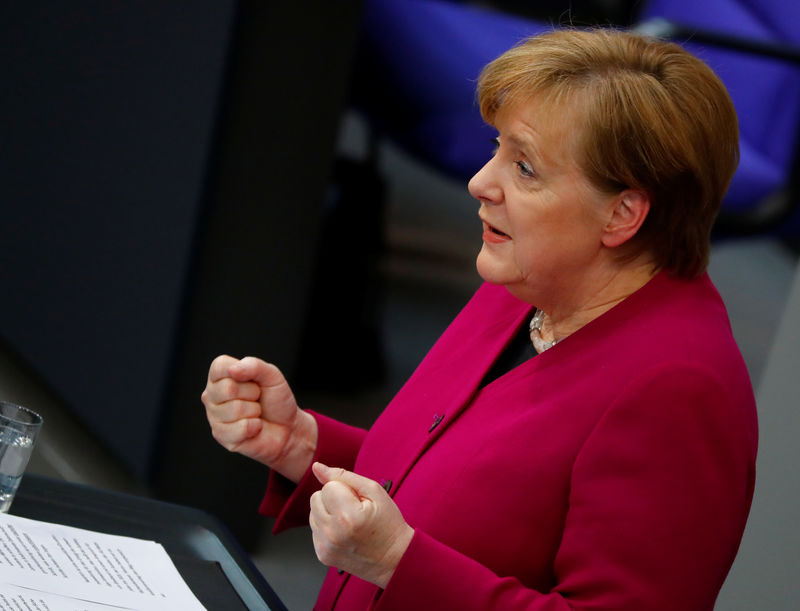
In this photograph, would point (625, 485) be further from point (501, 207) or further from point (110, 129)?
point (110, 129)

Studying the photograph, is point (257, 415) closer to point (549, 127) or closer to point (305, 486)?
point (305, 486)

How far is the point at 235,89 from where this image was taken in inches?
99.3

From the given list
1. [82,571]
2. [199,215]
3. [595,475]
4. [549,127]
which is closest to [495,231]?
[549,127]

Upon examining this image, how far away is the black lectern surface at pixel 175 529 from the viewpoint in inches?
48.1

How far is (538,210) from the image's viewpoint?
121 cm

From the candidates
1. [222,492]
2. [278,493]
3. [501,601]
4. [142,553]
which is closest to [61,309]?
[222,492]

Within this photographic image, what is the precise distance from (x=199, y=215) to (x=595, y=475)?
64.3 inches

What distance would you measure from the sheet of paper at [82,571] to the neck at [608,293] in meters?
0.50

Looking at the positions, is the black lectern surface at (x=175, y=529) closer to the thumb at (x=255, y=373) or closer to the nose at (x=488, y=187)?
the thumb at (x=255, y=373)

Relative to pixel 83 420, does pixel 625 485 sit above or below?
above

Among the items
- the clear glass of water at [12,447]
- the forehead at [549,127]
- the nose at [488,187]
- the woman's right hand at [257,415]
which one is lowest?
the clear glass of water at [12,447]

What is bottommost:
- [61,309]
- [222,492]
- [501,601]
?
[222,492]

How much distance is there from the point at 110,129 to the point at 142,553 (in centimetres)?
183

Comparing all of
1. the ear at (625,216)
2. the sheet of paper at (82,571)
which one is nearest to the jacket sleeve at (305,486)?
the sheet of paper at (82,571)
